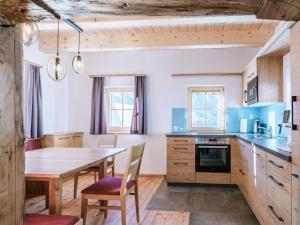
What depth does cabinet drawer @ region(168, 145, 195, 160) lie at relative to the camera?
16.0 feet

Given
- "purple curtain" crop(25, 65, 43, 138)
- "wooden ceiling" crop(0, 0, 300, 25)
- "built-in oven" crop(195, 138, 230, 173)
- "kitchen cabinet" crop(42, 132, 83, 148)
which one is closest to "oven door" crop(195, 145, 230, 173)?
"built-in oven" crop(195, 138, 230, 173)

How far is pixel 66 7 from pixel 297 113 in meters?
1.53

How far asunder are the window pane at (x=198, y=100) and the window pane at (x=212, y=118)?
18cm

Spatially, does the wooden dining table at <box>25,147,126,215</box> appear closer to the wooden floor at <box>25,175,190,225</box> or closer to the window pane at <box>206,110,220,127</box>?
the wooden floor at <box>25,175,190,225</box>

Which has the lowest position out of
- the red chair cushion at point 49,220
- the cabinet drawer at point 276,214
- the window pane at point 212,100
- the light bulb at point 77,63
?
the cabinet drawer at point 276,214

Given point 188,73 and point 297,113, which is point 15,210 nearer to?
point 297,113

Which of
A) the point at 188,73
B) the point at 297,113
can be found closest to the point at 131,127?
the point at 188,73

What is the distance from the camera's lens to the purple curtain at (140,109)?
5523 mm

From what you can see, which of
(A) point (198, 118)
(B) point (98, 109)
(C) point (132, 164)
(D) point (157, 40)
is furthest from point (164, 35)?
(C) point (132, 164)

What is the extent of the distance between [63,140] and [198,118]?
8.24 ft

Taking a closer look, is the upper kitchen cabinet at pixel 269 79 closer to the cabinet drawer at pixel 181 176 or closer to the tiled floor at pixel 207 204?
the tiled floor at pixel 207 204

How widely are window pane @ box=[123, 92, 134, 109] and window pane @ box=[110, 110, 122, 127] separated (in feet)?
0.62

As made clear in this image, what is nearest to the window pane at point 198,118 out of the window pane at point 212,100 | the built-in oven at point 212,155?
the window pane at point 212,100

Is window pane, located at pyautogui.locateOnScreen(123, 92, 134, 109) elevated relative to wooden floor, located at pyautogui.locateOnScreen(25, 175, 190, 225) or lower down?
elevated
